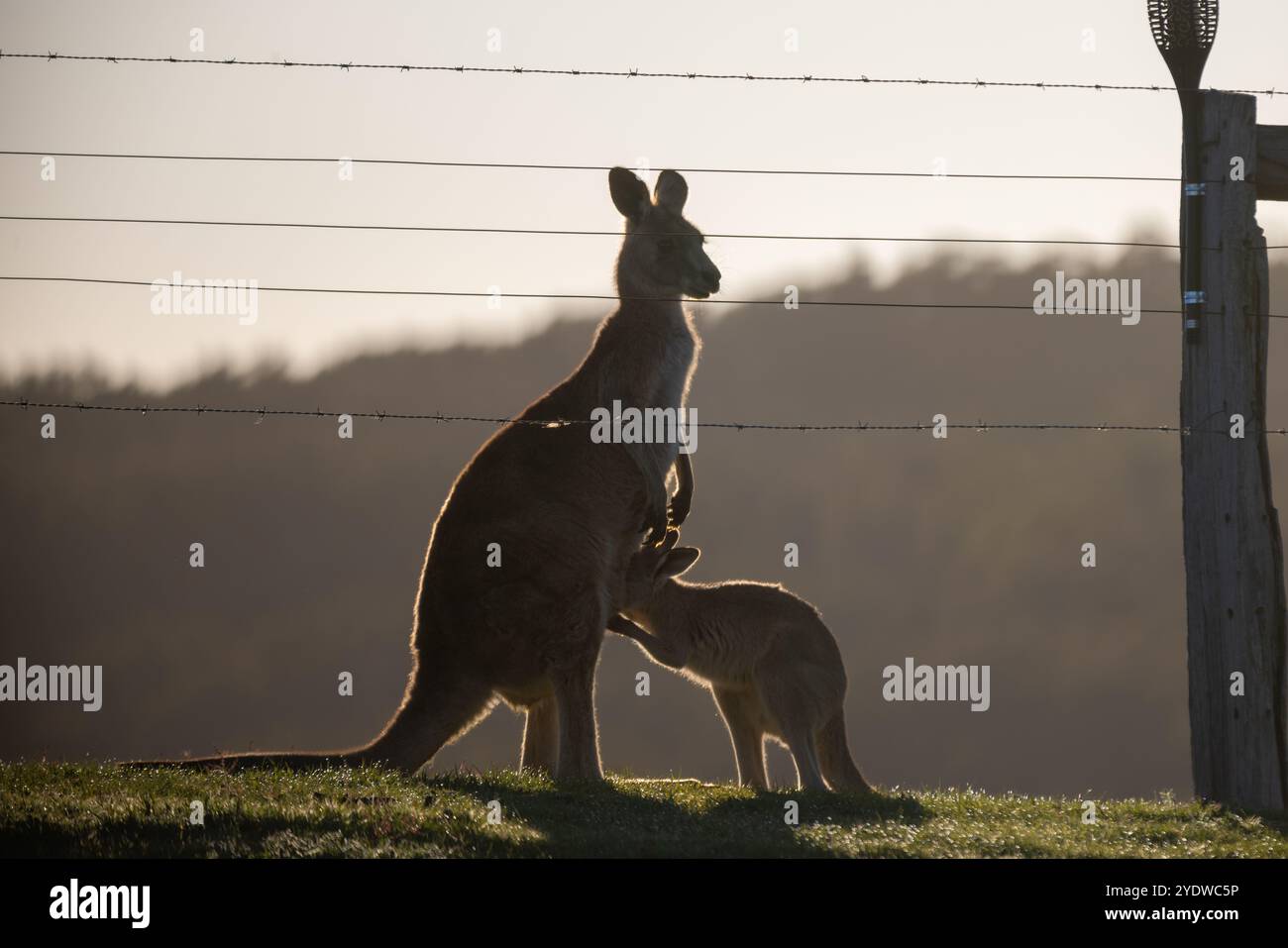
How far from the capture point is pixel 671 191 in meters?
10.9

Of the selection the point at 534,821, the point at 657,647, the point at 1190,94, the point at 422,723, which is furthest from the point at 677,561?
the point at 1190,94

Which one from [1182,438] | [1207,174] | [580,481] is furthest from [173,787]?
[1207,174]

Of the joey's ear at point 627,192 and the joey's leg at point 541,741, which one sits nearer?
the joey's leg at point 541,741

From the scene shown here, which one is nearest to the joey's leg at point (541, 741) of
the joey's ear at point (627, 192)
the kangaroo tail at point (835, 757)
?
the kangaroo tail at point (835, 757)

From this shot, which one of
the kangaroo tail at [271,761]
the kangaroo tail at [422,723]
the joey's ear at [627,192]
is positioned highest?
the joey's ear at [627,192]

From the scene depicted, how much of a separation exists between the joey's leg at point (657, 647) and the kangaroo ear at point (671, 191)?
2754 millimetres

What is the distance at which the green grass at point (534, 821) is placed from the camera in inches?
277

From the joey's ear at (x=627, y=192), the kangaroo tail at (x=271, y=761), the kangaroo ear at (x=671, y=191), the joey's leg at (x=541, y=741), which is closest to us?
the kangaroo tail at (x=271, y=761)

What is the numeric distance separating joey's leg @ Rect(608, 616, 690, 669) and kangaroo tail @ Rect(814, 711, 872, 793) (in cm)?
103

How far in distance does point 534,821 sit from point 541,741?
2.05m

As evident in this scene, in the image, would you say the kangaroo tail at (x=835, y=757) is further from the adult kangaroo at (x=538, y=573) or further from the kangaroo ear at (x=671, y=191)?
the kangaroo ear at (x=671, y=191)

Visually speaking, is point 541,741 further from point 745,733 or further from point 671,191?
point 671,191

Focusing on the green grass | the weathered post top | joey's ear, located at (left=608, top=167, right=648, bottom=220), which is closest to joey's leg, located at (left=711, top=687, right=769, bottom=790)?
the green grass

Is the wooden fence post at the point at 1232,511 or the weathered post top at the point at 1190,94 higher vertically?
the weathered post top at the point at 1190,94
